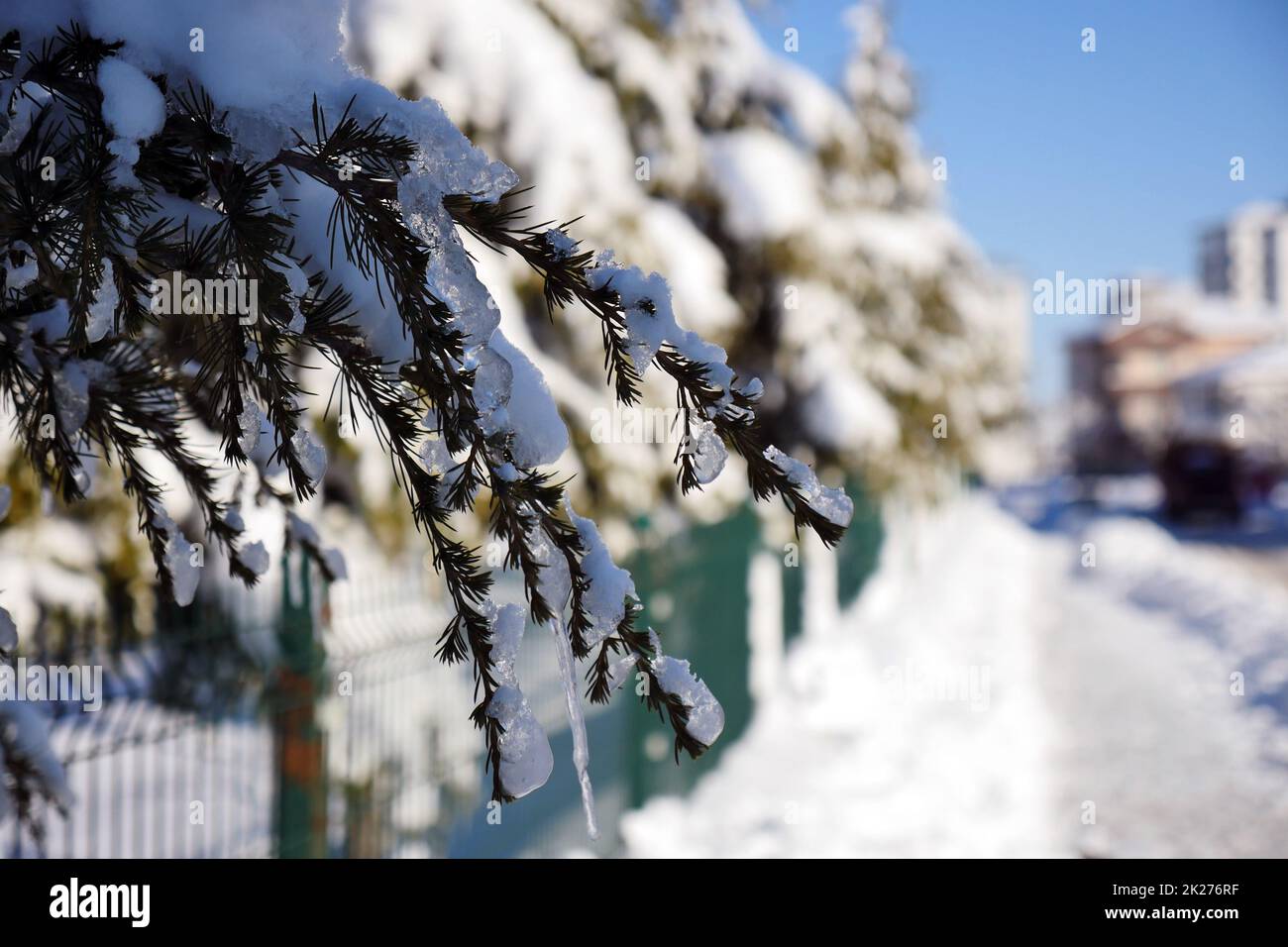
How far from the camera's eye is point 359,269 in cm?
148

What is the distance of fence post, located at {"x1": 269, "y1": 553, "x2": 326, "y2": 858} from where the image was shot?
357cm

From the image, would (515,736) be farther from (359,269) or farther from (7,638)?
(7,638)

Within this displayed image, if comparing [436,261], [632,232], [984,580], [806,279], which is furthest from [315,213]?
[984,580]

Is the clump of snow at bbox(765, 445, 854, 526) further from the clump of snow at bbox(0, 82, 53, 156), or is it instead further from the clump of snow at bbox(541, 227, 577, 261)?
the clump of snow at bbox(0, 82, 53, 156)

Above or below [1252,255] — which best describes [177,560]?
below

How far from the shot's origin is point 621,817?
5.98 meters

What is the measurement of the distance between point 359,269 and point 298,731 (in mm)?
2642

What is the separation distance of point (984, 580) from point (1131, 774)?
444 inches

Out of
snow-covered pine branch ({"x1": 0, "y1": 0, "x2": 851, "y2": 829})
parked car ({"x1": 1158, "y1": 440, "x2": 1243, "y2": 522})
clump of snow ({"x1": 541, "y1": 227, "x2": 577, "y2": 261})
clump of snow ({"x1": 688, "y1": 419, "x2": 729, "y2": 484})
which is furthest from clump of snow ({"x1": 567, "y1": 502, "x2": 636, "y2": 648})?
parked car ({"x1": 1158, "y1": 440, "x2": 1243, "y2": 522})

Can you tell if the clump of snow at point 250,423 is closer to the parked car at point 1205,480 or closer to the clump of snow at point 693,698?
the clump of snow at point 693,698

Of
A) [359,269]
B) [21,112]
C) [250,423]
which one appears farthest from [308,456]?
[21,112]

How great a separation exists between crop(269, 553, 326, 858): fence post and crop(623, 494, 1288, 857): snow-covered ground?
2324 mm

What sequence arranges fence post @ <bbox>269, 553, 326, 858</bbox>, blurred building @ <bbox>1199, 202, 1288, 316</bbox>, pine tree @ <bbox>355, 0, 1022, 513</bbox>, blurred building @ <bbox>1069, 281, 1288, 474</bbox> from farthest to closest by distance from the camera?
1. blurred building @ <bbox>1199, 202, 1288, 316</bbox>
2. blurred building @ <bbox>1069, 281, 1288, 474</bbox>
3. pine tree @ <bbox>355, 0, 1022, 513</bbox>
4. fence post @ <bbox>269, 553, 326, 858</bbox>

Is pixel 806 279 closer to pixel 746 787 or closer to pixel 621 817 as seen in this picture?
pixel 746 787
